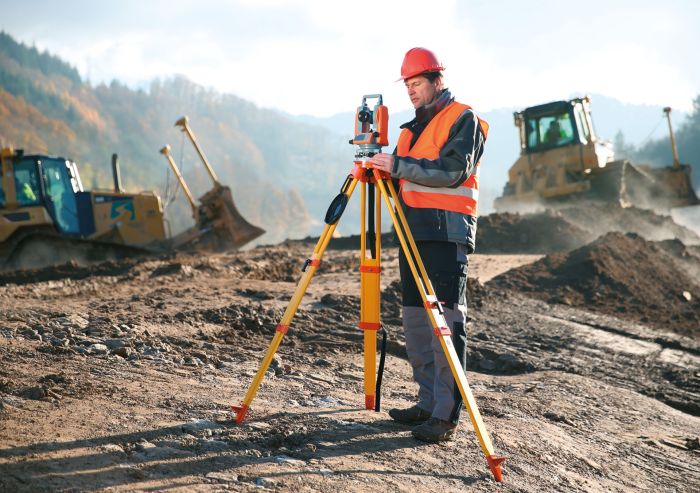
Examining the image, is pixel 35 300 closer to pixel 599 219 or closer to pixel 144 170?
pixel 599 219

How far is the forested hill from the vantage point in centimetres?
5478

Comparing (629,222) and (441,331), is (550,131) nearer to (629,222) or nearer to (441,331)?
(629,222)

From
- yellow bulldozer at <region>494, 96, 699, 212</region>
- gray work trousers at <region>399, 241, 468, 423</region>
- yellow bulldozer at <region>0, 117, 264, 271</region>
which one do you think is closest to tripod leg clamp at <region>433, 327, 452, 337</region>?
gray work trousers at <region>399, 241, 468, 423</region>

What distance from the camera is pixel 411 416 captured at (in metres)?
3.87

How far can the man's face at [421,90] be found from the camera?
3.73m

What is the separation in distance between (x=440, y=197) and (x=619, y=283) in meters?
7.01

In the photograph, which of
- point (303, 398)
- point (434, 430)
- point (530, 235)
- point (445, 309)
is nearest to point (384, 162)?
point (445, 309)

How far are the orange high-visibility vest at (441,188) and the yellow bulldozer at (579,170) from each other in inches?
548

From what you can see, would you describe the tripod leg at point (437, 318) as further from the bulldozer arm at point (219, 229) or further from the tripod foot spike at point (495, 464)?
the bulldozer arm at point (219, 229)

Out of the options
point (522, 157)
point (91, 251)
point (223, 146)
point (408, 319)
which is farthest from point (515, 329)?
point (223, 146)

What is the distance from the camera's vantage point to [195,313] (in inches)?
254

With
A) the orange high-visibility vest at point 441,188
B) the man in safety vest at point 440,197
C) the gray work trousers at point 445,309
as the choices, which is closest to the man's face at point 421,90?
the man in safety vest at point 440,197

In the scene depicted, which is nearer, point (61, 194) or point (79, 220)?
point (61, 194)

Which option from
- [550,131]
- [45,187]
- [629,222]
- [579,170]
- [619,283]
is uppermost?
[550,131]
